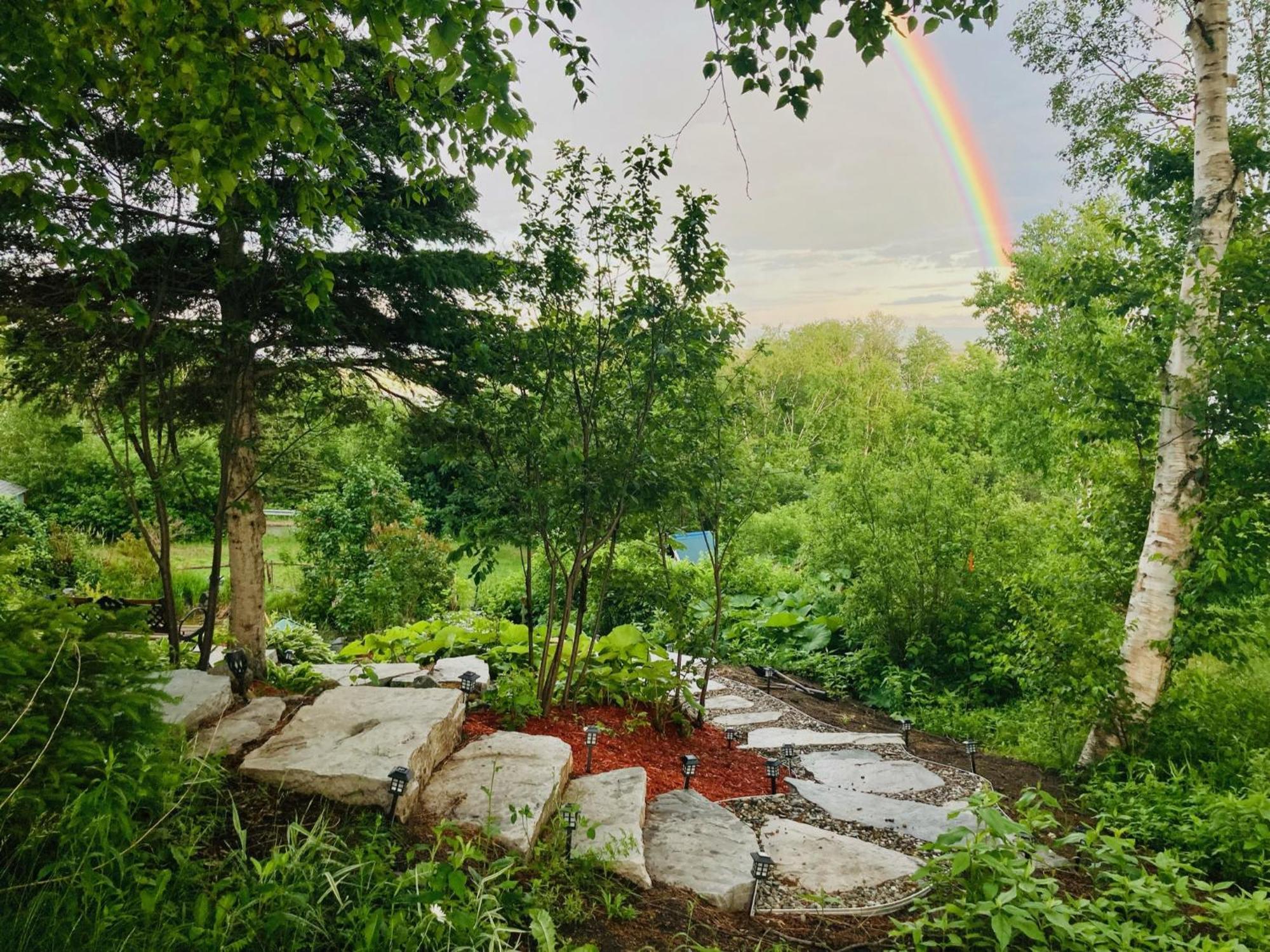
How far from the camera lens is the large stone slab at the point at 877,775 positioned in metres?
4.10

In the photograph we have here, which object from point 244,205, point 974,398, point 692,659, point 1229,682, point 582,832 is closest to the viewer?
point 582,832

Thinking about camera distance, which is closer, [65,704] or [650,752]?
[65,704]

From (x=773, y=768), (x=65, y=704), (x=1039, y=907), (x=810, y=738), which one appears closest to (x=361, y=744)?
(x=65, y=704)

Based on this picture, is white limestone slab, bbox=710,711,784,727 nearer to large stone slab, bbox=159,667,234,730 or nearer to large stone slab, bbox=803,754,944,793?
large stone slab, bbox=803,754,944,793

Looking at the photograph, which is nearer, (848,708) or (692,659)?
(692,659)

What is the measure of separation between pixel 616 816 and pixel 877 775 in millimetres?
2191

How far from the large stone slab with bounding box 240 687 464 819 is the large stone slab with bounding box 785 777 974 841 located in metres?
1.87

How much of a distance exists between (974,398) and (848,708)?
14006mm

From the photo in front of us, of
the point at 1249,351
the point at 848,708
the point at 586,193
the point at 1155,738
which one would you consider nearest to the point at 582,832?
the point at 586,193

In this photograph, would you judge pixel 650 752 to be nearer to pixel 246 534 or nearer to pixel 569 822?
pixel 569 822

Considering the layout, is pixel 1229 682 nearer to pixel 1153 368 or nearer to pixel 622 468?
pixel 1153 368

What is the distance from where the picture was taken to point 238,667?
3631 millimetres

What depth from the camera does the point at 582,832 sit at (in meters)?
2.67

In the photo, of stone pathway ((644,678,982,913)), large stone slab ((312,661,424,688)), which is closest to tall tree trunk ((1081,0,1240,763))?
stone pathway ((644,678,982,913))
